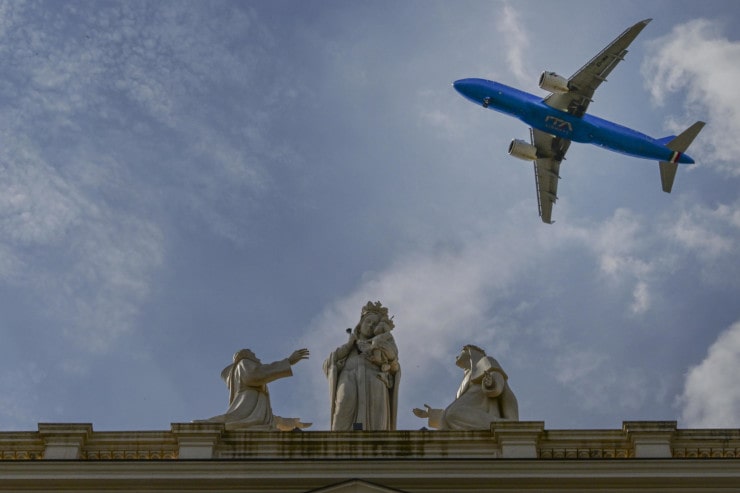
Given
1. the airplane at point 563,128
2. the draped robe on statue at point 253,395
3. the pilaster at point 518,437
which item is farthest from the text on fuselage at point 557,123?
the pilaster at point 518,437

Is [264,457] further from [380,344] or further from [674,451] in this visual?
[674,451]

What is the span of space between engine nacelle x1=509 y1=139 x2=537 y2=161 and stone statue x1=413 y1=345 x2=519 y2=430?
40.8 meters

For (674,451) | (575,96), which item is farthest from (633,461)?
(575,96)

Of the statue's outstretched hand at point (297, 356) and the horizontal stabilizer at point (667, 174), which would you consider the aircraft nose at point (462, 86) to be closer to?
the horizontal stabilizer at point (667, 174)

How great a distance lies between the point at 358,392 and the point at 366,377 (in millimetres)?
477

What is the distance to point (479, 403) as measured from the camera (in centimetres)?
3061

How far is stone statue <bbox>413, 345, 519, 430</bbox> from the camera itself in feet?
98.3

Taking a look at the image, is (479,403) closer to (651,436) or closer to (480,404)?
(480,404)

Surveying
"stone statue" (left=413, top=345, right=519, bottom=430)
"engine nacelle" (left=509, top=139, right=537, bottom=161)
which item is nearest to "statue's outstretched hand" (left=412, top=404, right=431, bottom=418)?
"stone statue" (left=413, top=345, right=519, bottom=430)

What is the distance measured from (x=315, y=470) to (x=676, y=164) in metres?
49.0

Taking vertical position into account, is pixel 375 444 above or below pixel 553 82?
below

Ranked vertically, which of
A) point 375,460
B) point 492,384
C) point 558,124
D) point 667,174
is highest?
point 558,124

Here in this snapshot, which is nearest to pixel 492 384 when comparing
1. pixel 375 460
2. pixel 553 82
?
pixel 375 460

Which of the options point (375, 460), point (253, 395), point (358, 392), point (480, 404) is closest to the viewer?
point (375, 460)
